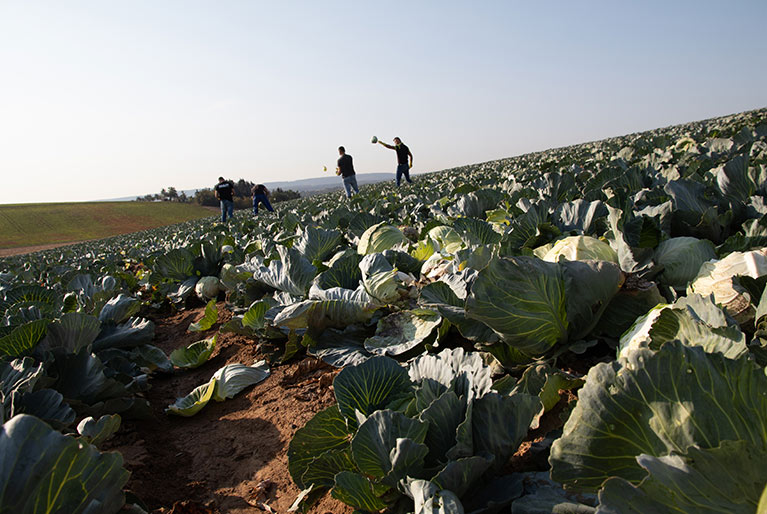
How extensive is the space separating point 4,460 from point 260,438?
111 cm

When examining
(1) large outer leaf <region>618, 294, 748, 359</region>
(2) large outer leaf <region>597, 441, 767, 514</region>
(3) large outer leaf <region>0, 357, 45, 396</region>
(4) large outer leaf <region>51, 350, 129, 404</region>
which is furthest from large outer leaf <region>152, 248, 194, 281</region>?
(2) large outer leaf <region>597, 441, 767, 514</region>

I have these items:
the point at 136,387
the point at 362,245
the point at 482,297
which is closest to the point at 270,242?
the point at 362,245

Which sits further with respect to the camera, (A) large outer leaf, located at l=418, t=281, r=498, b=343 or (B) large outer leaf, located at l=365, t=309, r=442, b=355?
(B) large outer leaf, located at l=365, t=309, r=442, b=355

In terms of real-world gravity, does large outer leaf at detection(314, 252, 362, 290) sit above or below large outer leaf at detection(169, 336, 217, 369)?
above

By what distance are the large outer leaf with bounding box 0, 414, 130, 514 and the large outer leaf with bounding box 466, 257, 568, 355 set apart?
3.69 ft

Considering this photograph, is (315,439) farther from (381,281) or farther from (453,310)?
(381,281)

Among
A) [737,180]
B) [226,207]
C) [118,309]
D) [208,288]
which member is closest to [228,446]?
[118,309]

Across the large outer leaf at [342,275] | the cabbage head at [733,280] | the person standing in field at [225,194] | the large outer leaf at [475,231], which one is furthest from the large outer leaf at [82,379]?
the person standing in field at [225,194]

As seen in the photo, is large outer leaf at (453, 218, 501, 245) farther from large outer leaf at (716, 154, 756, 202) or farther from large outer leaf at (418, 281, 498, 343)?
large outer leaf at (716, 154, 756, 202)

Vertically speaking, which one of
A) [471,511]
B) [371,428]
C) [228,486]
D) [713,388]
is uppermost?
[713,388]

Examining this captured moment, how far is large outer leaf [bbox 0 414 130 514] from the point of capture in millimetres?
944

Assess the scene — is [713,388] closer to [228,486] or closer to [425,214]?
[228,486]

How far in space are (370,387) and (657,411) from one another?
2.79 ft

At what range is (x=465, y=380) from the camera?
1.37 m
